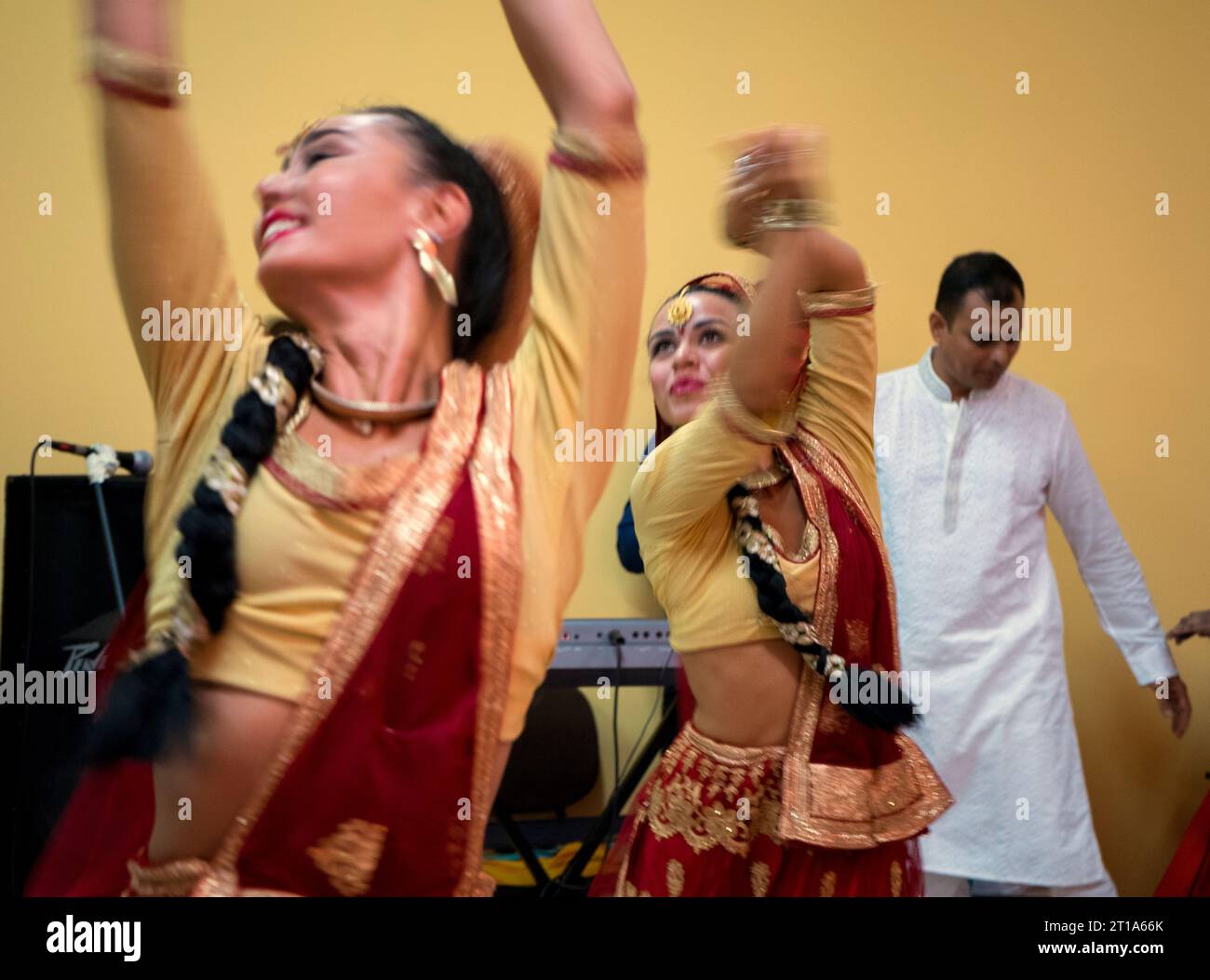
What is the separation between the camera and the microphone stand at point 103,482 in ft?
3.72

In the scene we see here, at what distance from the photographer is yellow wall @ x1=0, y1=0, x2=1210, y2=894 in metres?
1.19

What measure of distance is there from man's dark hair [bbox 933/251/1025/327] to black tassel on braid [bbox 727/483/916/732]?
1.39ft

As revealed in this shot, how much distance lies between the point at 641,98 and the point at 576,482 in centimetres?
55

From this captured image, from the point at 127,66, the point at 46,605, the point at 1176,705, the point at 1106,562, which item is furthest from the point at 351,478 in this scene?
the point at 1176,705

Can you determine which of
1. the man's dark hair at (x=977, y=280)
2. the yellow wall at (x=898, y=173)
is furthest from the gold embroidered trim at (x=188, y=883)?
the man's dark hair at (x=977, y=280)

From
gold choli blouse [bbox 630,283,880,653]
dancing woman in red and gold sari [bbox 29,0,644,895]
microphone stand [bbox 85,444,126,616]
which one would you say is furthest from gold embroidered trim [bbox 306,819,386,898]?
gold choli blouse [bbox 630,283,880,653]

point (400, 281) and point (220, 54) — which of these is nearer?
point (400, 281)

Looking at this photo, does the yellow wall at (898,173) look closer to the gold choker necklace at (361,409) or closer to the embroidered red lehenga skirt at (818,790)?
the embroidered red lehenga skirt at (818,790)

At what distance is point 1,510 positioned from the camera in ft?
3.97

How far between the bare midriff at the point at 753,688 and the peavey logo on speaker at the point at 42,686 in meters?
0.65

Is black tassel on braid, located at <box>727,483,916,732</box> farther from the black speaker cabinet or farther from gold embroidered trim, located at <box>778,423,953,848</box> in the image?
the black speaker cabinet

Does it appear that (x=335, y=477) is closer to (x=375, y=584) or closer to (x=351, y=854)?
(x=375, y=584)
